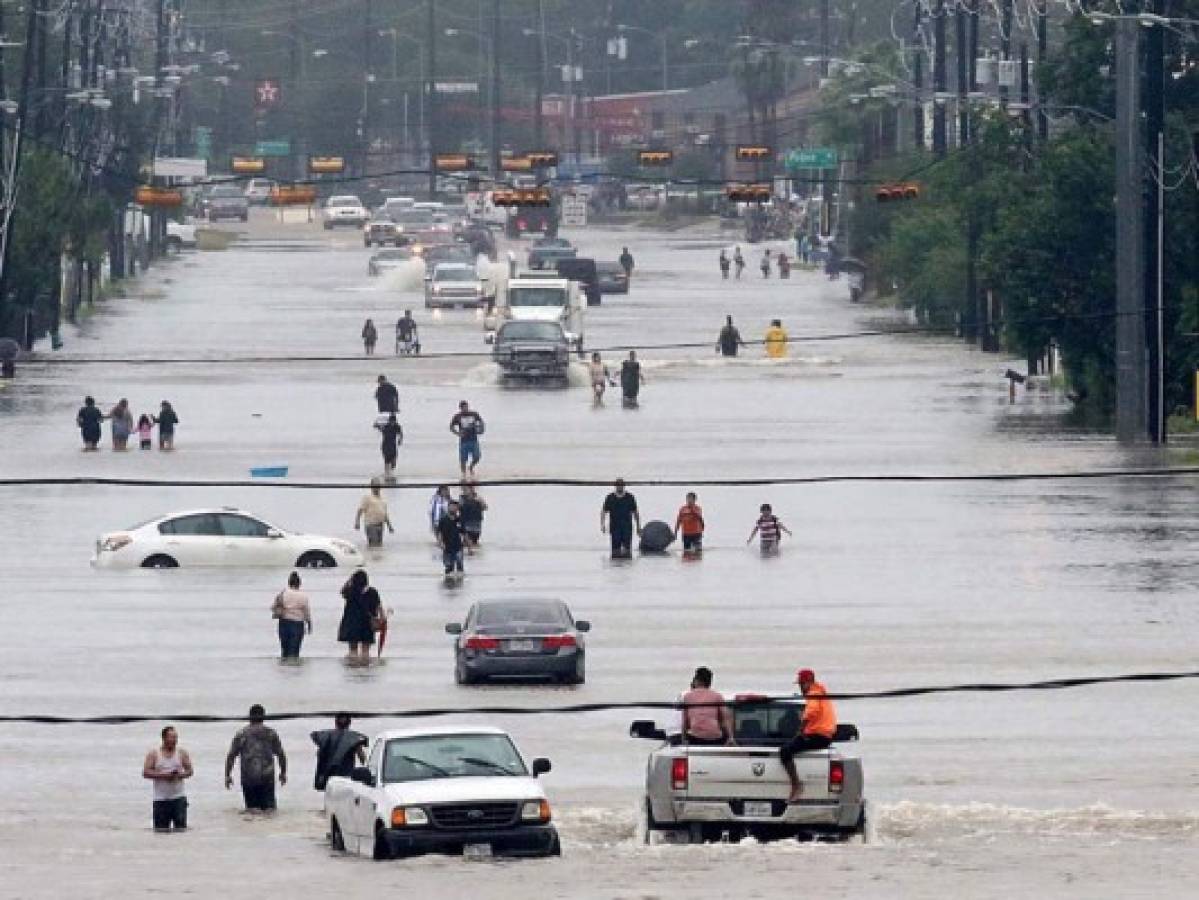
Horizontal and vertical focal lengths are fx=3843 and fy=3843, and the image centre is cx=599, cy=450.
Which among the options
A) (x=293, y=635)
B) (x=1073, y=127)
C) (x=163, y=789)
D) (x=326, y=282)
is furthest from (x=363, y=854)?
(x=326, y=282)

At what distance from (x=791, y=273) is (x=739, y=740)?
379ft

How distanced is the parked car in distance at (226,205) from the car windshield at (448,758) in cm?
15076

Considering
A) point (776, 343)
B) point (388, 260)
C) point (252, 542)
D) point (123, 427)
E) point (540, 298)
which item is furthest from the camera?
point (388, 260)

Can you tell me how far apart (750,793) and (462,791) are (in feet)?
8.03

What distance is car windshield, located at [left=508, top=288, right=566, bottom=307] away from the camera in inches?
3839

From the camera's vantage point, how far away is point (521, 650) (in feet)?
142

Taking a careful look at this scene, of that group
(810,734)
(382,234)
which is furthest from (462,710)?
(382,234)

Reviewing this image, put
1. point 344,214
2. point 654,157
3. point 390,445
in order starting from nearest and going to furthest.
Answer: point 390,445 → point 654,157 → point 344,214

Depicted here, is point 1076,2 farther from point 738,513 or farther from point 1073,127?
point 738,513

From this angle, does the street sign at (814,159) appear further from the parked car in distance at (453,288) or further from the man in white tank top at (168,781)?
the man in white tank top at (168,781)

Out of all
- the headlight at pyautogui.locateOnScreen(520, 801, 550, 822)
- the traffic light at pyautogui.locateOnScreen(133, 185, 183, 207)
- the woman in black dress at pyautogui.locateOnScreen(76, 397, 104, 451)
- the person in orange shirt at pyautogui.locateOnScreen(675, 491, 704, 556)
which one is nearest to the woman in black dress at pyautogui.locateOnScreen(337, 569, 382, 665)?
the person in orange shirt at pyautogui.locateOnScreen(675, 491, 704, 556)

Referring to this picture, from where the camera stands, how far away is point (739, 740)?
3170 cm

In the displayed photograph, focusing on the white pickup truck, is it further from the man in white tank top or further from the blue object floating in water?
the blue object floating in water

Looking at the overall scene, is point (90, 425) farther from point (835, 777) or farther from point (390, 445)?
point (835, 777)
